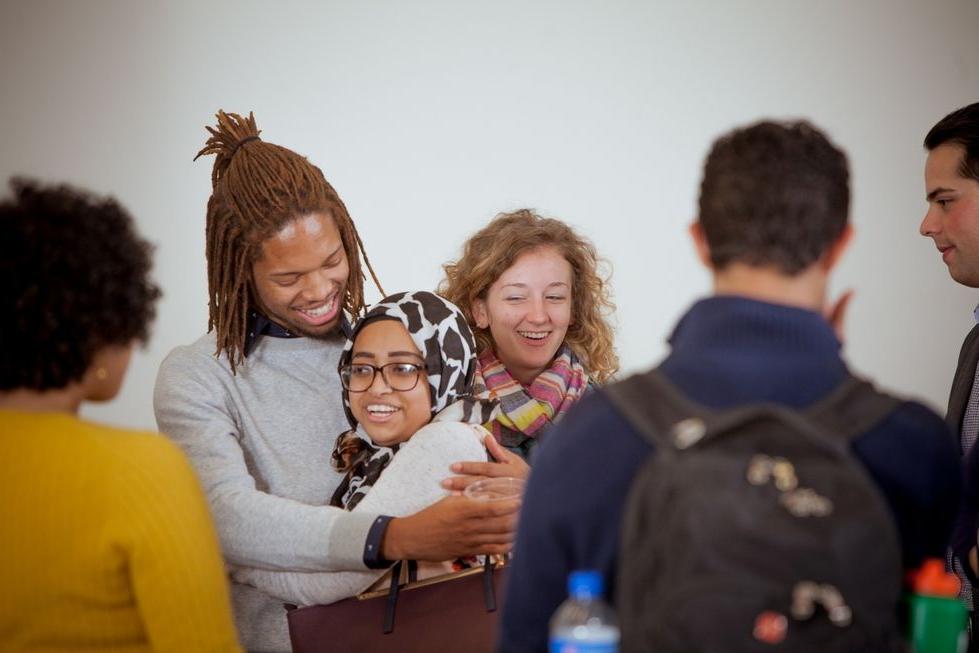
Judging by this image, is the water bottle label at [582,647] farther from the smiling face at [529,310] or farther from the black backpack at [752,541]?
the smiling face at [529,310]

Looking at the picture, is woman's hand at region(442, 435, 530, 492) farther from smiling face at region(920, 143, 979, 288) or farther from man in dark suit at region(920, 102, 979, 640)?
smiling face at region(920, 143, 979, 288)

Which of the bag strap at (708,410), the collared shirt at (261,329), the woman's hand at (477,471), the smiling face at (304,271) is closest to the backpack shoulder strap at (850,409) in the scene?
the bag strap at (708,410)

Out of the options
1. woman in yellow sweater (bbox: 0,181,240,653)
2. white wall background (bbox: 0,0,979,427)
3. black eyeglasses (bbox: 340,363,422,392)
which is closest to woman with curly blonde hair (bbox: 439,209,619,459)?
black eyeglasses (bbox: 340,363,422,392)

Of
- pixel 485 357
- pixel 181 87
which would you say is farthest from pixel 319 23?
pixel 485 357

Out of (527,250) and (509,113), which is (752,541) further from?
(509,113)

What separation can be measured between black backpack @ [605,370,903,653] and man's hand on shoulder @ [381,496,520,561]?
2.62 ft

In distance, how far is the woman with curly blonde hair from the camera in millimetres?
2920

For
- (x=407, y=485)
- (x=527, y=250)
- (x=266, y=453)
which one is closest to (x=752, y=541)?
(x=407, y=485)

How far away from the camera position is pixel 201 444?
2.35 metres

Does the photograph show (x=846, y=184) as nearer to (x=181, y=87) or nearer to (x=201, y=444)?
(x=201, y=444)

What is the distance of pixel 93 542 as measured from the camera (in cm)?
151

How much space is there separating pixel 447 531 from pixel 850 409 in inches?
37.5

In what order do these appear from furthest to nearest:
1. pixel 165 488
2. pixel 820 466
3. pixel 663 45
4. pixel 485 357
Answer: pixel 663 45, pixel 485 357, pixel 165 488, pixel 820 466

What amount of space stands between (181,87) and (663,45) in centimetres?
203
